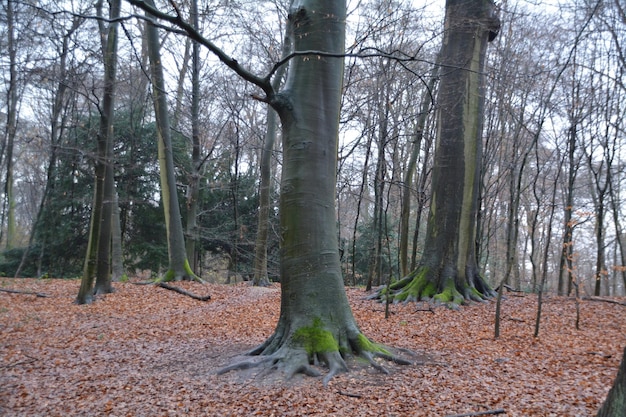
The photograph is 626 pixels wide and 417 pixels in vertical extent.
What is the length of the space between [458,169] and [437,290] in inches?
113

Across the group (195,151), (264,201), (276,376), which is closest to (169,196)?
(195,151)

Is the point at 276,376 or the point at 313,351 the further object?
the point at 313,351

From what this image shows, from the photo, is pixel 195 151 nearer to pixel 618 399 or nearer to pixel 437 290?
pixel 437 290

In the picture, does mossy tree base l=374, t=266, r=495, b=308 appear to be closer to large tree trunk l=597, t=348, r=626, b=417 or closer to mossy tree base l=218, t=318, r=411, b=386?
mossy tree base l=218, t=318, r=411, b=386

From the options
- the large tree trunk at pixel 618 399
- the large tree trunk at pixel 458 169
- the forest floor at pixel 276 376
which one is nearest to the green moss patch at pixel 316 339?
the forest floor at pixel 276 376

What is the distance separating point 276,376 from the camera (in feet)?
16.3

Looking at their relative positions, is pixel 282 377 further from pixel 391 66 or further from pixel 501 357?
pixel 391 66

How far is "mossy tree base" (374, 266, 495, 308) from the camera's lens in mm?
9688

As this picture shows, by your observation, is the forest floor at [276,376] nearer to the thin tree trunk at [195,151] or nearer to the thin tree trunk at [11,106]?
the thin tree trunk at [11,106]

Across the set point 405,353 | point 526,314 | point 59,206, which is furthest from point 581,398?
point 59,206

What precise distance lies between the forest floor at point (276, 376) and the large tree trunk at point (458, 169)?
90 cm

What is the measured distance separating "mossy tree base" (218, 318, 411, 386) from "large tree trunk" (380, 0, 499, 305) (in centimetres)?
472

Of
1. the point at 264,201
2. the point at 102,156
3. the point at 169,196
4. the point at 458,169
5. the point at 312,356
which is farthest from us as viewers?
the point at 264,201

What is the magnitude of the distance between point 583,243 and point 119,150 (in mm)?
24301
